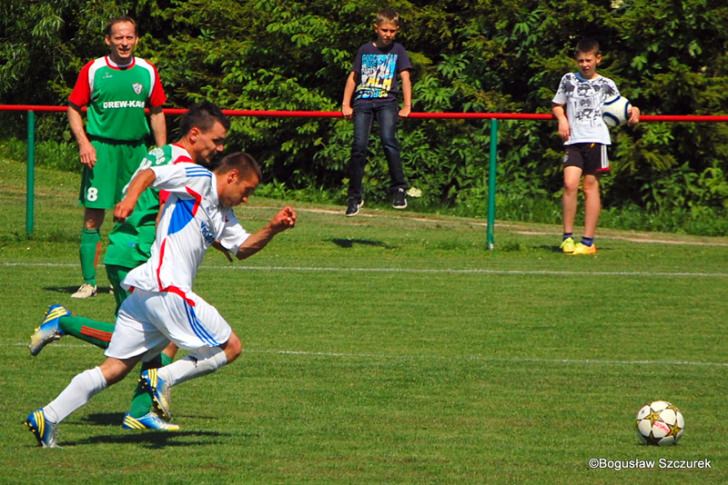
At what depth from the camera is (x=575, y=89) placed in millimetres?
14961

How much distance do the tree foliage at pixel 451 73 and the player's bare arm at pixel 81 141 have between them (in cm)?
803

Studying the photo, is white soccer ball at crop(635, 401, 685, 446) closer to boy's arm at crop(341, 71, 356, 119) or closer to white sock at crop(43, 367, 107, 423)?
white sock at crop(43, 367, 107, 423)

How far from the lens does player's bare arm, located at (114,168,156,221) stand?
21.6 ft

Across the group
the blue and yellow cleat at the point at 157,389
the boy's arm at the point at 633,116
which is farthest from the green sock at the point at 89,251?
the boy's arm at the point at 633,116

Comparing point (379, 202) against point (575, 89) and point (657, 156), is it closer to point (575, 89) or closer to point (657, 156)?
point (657, 156)

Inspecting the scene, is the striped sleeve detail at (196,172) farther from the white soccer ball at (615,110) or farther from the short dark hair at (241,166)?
the white soccer ball at (615,110)

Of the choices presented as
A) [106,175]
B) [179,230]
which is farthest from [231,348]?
[106,175]

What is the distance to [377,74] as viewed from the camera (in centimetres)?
1517

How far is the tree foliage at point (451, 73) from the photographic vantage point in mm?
19391

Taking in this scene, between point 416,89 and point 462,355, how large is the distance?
1177 cm

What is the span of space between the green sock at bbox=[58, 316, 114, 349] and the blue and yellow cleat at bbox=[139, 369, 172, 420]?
85 centimetres

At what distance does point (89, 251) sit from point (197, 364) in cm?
506

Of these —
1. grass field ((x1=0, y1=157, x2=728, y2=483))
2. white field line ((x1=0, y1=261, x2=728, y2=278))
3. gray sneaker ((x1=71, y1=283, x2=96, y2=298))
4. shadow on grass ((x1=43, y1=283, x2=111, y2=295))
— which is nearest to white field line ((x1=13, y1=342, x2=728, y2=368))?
grass field ((x1=0, y1=157, x2=728, y2=483))

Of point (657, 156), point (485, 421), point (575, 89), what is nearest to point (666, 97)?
point (657, 156)
